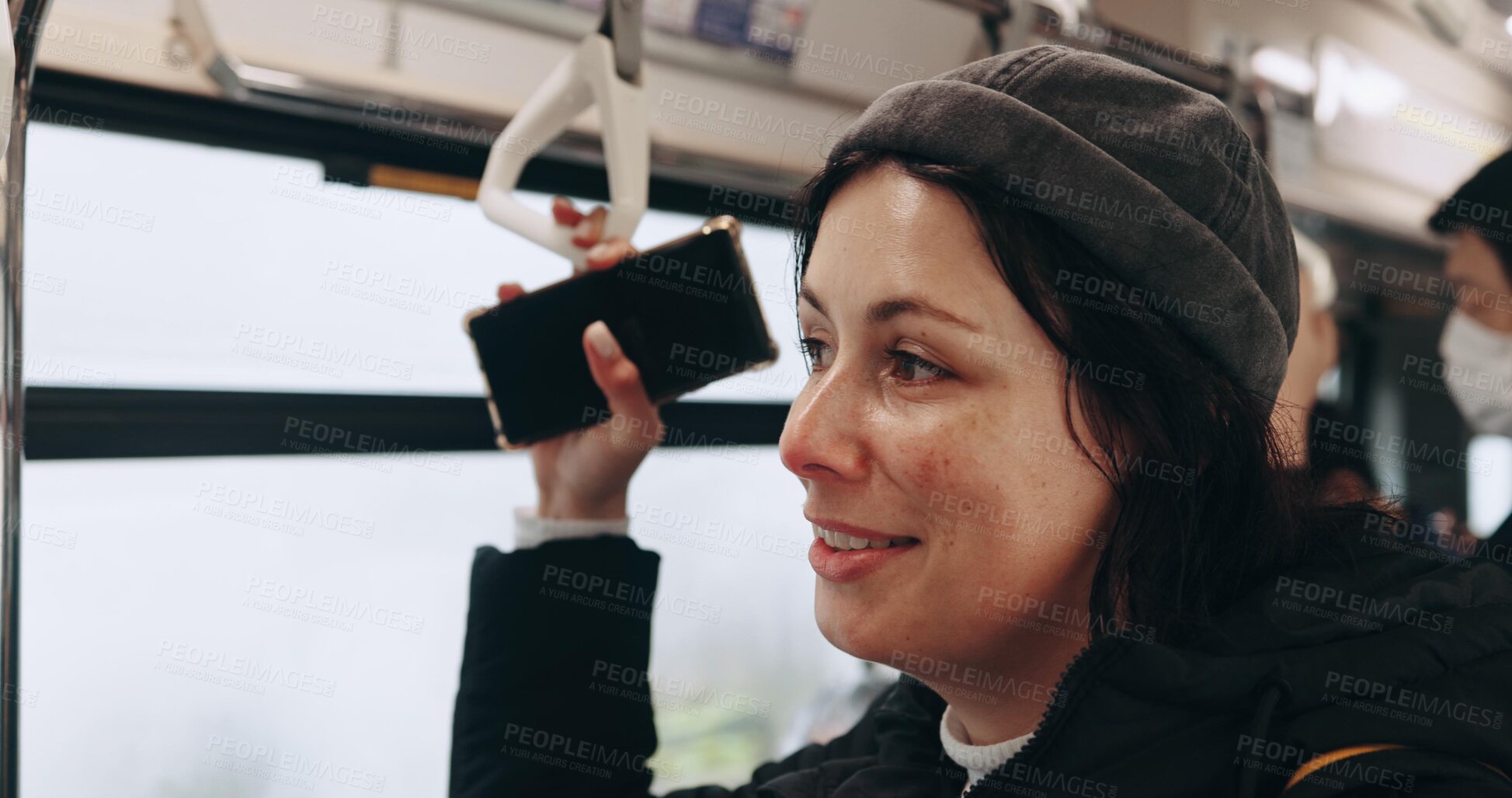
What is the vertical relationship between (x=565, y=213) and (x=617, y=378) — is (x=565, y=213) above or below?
above

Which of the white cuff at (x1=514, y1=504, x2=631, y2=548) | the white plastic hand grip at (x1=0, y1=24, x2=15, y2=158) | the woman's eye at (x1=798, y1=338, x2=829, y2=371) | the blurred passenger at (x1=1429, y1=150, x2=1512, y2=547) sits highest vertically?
the blurred passenger at (x1=1429, y1=150, x2=1512, y2=547)

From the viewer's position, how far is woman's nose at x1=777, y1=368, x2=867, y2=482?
0.82m

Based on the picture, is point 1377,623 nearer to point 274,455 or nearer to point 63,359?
point 274,455

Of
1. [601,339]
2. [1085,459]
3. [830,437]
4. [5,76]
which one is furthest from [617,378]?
[5,76]

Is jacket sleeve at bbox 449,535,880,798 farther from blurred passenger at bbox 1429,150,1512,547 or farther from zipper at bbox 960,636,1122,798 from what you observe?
blurred passenger at bbox 1429,150,1512,547

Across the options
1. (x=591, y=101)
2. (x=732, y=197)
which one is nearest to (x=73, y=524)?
(x=591, y=101)

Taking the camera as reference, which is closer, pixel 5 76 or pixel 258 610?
pixel 5 76

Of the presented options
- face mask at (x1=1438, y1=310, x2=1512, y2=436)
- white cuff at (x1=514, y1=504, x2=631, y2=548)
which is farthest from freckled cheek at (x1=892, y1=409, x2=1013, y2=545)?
face mask at (x1=1438, y1=310, x2=1512, y2=436)

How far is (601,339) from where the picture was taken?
3.69 ft

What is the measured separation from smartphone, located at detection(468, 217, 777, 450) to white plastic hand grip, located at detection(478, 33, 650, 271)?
6 centimetres

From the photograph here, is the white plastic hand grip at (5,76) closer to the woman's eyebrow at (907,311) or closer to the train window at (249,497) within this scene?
the woman's eyebrow at (907,311)

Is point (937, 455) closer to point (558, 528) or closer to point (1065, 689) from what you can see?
point (1065, 689)

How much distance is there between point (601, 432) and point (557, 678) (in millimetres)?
274

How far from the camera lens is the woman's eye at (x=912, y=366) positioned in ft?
2.68
